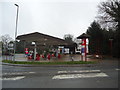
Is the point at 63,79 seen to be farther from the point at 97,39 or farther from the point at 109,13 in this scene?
the point at 97,39

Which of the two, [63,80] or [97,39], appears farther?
[97,39]

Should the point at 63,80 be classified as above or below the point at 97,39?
below

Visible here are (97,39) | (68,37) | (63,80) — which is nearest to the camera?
(63,80)

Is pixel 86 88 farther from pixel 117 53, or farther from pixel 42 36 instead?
pixel 117 53

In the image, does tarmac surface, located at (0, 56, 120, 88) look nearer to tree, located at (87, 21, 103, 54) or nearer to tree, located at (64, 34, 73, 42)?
tree, located at (87, 21, 103, 54)

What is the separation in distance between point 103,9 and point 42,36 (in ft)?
57.3

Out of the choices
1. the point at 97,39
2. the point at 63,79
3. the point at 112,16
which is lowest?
the point at 63,79

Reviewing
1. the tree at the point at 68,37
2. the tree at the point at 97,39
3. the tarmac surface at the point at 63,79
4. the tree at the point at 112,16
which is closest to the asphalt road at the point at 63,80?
the tarmac surface at the point at 63,79

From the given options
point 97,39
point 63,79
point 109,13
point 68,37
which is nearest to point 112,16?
point 109,13

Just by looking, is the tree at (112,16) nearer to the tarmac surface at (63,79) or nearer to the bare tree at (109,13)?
the bare tree at (109,13)

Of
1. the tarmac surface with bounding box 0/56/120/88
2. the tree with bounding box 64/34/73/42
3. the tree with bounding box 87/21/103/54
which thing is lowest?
the tarmac surface with bounding box 0/56/120/88

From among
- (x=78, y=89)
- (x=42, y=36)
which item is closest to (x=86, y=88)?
(x=78, y=89)

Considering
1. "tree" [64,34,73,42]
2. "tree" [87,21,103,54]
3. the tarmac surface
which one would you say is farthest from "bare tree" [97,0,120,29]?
"tree" [64,34,73,42]

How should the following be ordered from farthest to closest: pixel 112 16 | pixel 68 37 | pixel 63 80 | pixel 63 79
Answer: pixel 68 37 → pixel 112 16 → pixel 63 79 → pixel 63 80
